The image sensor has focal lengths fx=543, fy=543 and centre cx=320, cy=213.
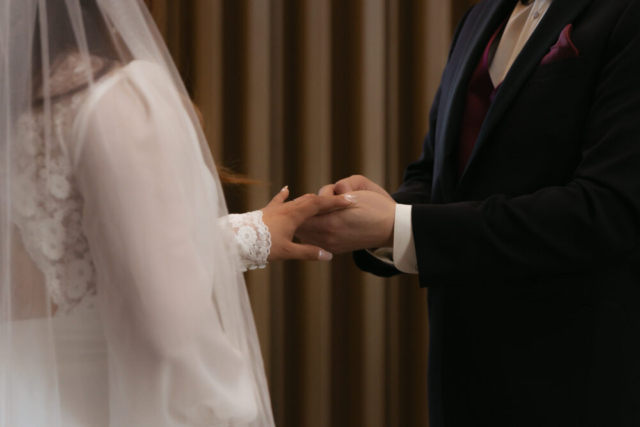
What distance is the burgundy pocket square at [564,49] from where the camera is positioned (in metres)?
0.88

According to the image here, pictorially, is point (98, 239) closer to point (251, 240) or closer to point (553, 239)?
point (251, 240)

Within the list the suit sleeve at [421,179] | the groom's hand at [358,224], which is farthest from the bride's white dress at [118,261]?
the suit sleeve at [421,179]

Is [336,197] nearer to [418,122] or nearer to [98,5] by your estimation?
[98,5]

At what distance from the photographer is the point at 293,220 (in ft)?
3.34

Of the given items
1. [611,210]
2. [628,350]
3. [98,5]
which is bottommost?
[628,350]

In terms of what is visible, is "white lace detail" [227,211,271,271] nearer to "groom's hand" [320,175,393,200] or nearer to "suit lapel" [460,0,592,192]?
"groom's hand" [320,175,393,200]

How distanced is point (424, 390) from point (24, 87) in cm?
163

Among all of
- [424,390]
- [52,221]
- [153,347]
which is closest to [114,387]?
[153,347]

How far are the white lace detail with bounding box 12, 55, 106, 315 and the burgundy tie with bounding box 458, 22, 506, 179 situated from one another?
0.68m

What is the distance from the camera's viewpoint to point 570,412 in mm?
872

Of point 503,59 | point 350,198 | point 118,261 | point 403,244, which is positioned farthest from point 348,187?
point 118,261

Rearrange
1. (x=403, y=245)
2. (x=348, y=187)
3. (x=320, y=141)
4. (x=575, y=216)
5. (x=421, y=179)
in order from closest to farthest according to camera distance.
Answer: (x=575, y=216)
(x=403, y=245)
(x=348, y=187)
(x=421, y=179)
(x=320, y=141)

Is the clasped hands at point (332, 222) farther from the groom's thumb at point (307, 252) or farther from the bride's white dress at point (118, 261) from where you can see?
the bride's white dress at point (118, 261)

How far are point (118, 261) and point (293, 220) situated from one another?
0.40 meters
